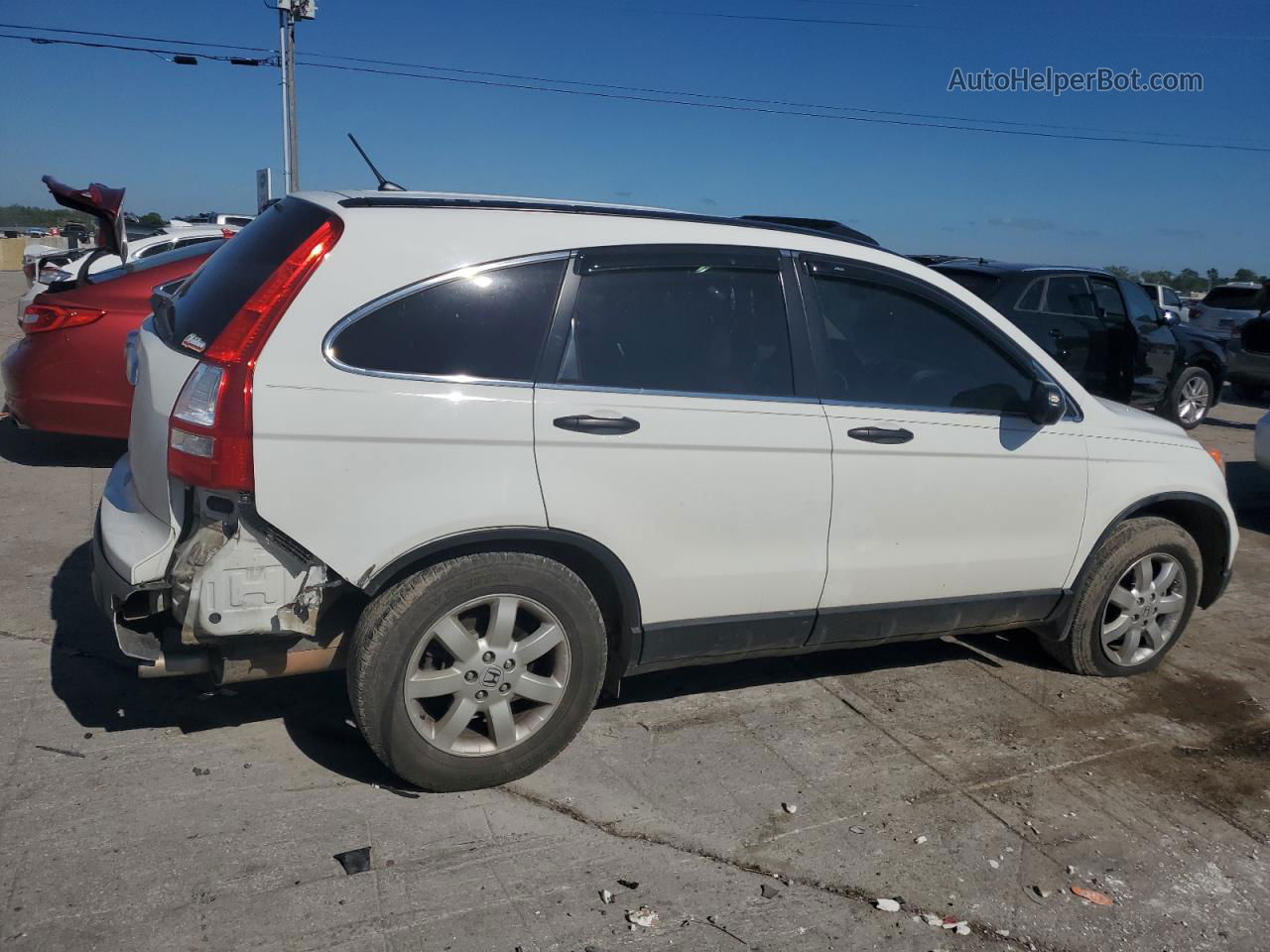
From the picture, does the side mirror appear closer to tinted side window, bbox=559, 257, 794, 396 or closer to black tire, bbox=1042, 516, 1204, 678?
black tire, bbox=1042, 516, 1204, 678

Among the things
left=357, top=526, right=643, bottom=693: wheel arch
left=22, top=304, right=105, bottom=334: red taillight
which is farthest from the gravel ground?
left=22, top=304, right=105, bottom=334: red taillight

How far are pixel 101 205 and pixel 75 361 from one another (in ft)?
3.74

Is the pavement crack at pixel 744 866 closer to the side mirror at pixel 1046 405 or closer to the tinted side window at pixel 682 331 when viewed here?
the tinted side window at pixel 682 331

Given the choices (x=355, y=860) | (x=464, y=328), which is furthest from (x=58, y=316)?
(x=355, y=860)

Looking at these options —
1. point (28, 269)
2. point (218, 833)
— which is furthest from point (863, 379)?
point (28, 269)

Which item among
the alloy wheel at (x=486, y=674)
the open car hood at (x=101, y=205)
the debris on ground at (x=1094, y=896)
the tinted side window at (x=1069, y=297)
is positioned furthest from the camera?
the tinted side window at (x=1069, y=297)

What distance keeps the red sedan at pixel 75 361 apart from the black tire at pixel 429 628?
14.5 feet

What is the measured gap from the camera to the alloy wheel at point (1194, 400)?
12.4 metres

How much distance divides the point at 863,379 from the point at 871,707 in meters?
1.41

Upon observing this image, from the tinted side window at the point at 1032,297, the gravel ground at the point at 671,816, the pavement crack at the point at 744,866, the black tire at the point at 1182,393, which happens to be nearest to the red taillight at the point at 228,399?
the gravel ground at the point at 671,816

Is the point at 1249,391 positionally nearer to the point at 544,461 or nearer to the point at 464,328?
the point at 544,461

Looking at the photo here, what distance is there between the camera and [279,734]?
3.79m

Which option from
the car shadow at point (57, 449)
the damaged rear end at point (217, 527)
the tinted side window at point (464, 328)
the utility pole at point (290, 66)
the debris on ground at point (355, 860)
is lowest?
the debris on ground at point (355, 860)

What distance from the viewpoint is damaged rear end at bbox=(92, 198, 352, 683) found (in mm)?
3035
